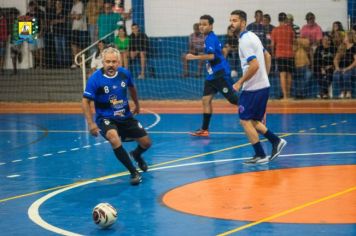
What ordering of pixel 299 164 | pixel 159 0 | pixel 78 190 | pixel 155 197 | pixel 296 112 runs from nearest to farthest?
pixel 155 197 → pixel 78 190 → pixel 299 164 → pixel 296 112 → pixel 159 0

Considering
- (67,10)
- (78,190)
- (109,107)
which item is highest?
(67,10)

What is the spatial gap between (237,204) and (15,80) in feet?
62.6

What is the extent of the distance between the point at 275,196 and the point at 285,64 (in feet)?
44.3

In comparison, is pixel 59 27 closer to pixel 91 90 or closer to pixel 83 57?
pixel 83 57

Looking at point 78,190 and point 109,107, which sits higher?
point 109,107

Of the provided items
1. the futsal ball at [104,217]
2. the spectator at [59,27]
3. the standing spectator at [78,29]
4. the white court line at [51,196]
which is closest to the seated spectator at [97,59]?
the standing spectator at [78,29]

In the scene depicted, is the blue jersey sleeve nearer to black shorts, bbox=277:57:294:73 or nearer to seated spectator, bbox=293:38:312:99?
black shorts, bbox=277:57:294:73

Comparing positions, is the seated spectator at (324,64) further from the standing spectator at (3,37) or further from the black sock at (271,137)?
the standing spectator at (3,37)

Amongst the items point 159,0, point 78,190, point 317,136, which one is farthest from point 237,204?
point 159,0

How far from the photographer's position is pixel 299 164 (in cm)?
1238

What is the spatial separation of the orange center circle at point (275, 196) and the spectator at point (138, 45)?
1360 cm

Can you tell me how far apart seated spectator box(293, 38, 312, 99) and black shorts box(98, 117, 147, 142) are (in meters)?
12.2

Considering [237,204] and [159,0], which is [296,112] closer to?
[159,0]

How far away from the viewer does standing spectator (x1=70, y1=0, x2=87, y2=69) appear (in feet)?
87.7
